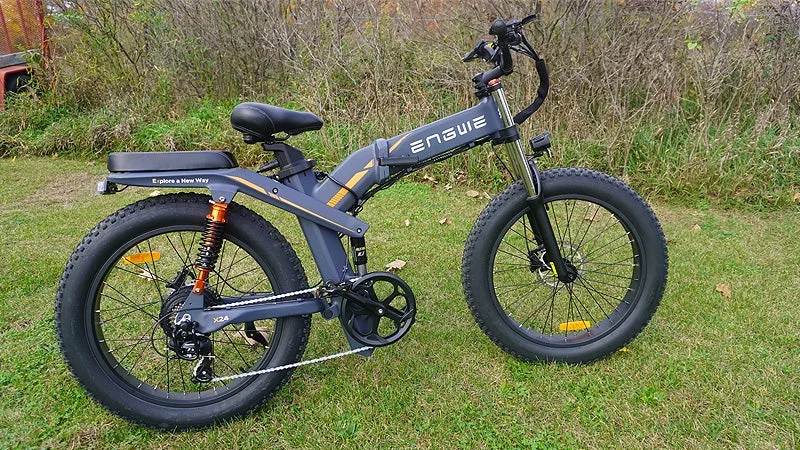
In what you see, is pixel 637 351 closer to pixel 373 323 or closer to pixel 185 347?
pixel 373 323

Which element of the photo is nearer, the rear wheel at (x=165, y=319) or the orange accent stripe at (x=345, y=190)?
the rear wheel at (x=165, y=319)

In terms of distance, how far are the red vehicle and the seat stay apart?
5.66 m

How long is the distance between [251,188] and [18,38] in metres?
6.16

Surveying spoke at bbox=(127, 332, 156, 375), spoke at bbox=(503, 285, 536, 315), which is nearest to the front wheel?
spoke at bbox=(503, 285, 536, 315)

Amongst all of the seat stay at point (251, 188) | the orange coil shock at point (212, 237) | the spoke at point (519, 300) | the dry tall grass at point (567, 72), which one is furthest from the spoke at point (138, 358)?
the dry tall grass at point (567, 72)

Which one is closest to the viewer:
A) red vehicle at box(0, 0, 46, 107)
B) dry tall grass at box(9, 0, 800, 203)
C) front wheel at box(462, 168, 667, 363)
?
front wheel at box(462, 168, 667, 363)

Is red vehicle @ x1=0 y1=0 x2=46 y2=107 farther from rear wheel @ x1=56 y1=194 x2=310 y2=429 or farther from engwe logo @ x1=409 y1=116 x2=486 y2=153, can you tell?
engwe logo @ x1=409 y1=116 x2=486 y2=153

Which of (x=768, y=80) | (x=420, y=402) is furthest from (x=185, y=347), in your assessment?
(x=768, y=80)

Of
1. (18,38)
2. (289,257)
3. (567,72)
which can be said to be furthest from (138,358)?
(18,38)

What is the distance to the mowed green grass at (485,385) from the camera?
2004mm

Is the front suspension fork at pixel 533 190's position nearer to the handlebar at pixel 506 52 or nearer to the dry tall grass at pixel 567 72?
the handlebar at pixel 506 52

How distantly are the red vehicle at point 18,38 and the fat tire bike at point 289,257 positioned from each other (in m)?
5.38

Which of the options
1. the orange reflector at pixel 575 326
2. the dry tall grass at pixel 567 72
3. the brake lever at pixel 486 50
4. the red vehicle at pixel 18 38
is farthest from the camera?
the red vehicle at pixel 18 38

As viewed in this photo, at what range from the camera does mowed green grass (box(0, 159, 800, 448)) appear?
6.57 feet
